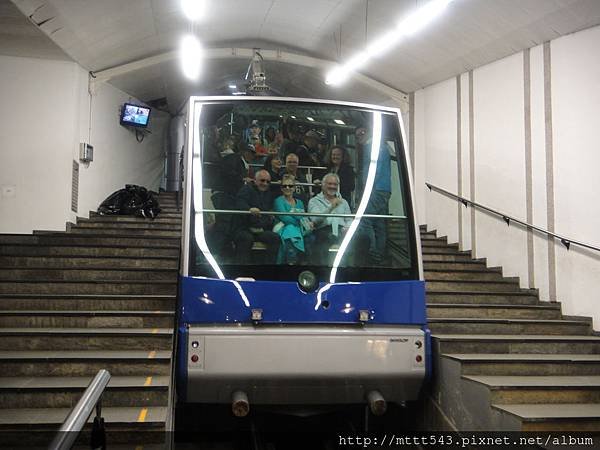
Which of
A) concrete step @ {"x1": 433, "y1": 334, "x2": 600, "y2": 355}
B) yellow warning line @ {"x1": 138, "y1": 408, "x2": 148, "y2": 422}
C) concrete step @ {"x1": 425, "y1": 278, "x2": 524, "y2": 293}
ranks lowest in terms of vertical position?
yellow warning line @ {"x1": 138, "y1": 408, "x2": 148, "y2": 422}

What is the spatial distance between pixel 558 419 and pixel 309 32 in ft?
27.0

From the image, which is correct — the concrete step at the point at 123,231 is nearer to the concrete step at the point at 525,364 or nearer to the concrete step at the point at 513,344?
the concrete step at the point at 513,344

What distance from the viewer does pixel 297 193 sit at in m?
A: 5.07

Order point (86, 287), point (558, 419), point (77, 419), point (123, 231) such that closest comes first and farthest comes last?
1. point (77, 419)
2. point (558, 419)
3. point (86, 287)
4. point (123, 231)

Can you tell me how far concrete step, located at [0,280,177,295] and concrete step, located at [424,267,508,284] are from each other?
3564 mm

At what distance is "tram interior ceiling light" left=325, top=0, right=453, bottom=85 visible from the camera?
8016 mm

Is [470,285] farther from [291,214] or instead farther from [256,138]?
[256,138]

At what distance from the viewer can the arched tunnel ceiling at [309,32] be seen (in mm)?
7832

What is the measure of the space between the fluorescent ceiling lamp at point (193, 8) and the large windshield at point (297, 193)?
4.29 metres

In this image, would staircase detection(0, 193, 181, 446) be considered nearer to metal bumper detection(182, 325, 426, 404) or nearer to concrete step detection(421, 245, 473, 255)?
metal bumper detection(182, 325, 426, 404)

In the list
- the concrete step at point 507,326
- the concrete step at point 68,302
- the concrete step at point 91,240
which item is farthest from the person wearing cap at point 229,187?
the concrete step at point 91,240

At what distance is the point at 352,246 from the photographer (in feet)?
16.4

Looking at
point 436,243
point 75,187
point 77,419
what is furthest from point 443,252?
point 77,419

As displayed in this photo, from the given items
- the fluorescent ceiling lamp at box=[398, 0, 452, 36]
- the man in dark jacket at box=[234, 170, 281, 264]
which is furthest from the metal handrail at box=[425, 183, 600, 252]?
the man in dark jacket at box=[234, 170, 281, 264]
